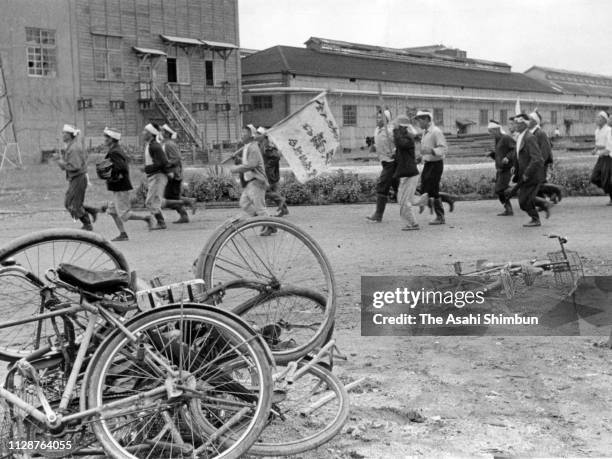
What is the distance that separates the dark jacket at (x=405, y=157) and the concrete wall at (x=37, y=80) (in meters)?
22.9

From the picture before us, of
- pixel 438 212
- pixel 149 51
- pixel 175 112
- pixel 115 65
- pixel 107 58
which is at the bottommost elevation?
pixel 438 212

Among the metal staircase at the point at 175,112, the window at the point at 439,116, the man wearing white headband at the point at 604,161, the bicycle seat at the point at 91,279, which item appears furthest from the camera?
the window at the point at 439,116

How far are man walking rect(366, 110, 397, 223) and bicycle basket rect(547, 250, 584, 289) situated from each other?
712cm

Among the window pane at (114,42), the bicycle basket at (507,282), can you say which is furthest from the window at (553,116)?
the bicycle basket at (507,282)

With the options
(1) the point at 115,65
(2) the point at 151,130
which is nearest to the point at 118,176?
(2) the point at 151,130

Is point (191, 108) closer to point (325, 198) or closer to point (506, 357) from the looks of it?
point (325, 198)

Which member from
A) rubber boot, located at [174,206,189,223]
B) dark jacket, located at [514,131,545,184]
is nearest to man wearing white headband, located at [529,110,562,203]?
dark jacket, located at [514,131,545,184]

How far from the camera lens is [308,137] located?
9578mm

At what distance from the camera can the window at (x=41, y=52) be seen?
114ft

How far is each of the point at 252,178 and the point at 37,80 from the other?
24956 millimetres

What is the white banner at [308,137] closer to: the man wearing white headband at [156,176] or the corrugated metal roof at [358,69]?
the man wearing white headband at [156,176]

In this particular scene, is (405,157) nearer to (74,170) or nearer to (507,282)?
(74,170)

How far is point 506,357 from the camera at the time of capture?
589 cm

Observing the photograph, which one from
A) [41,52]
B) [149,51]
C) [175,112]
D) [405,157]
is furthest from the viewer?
[175,112]
